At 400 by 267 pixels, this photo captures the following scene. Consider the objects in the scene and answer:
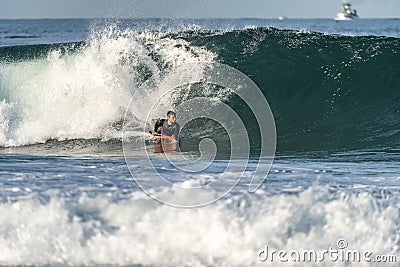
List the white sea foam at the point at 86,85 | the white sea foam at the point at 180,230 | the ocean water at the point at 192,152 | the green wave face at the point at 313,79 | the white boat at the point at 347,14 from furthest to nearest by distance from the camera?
the white boat at the point at 347,14 → the white sea foam at the point at 86,85 → the green wave face at the point at 313,79 → the ocean water at the point at 192,152 → the white sea foam at the point at 180,230

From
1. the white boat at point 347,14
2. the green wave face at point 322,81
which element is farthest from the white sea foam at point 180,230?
the white boat at point 347,14

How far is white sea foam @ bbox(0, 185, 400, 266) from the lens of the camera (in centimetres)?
584

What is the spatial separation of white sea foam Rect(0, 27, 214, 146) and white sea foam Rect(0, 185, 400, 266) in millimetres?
6082

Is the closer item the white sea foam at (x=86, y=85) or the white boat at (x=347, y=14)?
the white sea foam at (x=86, y=85)

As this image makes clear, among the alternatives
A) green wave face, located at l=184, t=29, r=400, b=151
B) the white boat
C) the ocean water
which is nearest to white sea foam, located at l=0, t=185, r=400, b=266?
the ocean water

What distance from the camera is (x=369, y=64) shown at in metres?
15.7

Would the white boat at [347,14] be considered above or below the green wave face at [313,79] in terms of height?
above

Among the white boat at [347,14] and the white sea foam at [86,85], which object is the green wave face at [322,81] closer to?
the white sea foam at [86,85]

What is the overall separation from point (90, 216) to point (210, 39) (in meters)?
10.9

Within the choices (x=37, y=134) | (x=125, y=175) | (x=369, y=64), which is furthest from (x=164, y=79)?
(x=125, y=175)

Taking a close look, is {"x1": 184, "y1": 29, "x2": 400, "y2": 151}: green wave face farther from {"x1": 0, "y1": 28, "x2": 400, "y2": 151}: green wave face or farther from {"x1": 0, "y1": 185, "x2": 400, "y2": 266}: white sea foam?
{"x1": 0, "y1": 185, "x2": 400, "y2": 266}: white sea foam

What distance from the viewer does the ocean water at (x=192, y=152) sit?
596 cm

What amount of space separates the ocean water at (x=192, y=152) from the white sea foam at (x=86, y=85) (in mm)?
37

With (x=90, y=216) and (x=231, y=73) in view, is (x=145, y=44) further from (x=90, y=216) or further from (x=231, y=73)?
(x=90, y=216)
